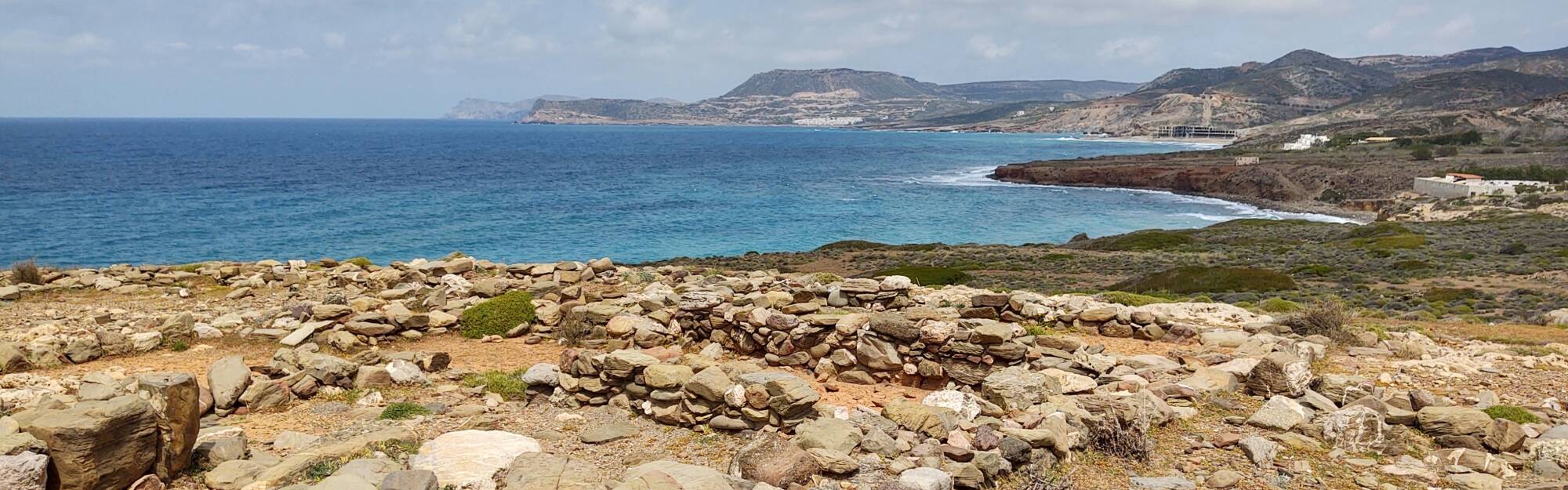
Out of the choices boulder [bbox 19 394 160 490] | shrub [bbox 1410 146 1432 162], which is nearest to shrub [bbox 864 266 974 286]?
boulder [bbox 19 394 160 490]

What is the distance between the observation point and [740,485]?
8008 mm

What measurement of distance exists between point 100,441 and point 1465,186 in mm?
89979

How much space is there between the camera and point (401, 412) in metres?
11.0

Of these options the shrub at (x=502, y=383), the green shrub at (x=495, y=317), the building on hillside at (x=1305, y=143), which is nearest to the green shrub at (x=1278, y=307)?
the green shrub at (x=495, y=317)

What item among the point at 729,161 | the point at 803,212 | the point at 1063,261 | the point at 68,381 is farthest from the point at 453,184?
the point at 68,381

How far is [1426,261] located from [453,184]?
81327 mm

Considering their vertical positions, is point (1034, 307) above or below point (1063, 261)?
above

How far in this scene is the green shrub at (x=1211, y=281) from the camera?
29.3m

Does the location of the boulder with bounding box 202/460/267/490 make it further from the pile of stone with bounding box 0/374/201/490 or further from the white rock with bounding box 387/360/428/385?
the white rock with bounding box 387/360/428/385

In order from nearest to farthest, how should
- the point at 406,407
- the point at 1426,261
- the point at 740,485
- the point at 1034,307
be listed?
the point at 740,485, the point at 406,407, the point at 1034,307, the point at 1426,261

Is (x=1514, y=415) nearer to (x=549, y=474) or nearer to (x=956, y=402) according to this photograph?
(x=956, y=402)

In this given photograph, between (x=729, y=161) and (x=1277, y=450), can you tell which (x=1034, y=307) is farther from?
(x=729, y=161)

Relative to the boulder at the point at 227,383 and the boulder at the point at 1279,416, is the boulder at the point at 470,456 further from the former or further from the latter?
the boulder at the point at 1279,416

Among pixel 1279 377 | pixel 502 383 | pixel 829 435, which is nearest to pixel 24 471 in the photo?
pixel 502 383
